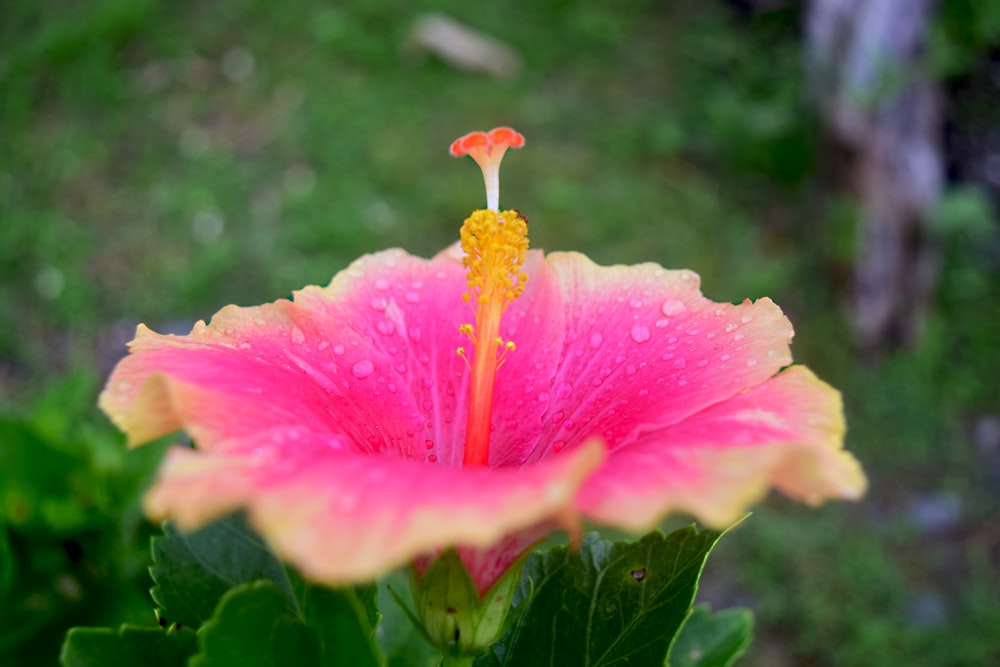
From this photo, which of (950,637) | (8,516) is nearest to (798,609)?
(950,637)

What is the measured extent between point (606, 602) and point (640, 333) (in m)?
0.27

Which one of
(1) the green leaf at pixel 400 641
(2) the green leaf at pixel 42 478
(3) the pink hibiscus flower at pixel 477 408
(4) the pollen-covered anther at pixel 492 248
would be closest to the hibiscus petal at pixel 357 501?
(3) the pink hibiscus flower at pixel 477 408

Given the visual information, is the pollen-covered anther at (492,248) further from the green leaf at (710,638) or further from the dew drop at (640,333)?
the green leaf at (710,638)

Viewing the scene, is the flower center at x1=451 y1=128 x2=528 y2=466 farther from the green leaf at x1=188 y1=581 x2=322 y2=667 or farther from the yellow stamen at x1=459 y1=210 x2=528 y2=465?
the green leaf at x1=188 y1=581 x2=322 y2=667

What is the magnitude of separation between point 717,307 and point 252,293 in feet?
8.26

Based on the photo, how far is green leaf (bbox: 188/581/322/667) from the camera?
0.74 metres

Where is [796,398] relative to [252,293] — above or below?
above

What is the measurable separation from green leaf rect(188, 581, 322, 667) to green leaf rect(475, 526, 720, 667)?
0.21 meters

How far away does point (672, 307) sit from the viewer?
97cm

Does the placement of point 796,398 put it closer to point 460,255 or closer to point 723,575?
point 460,255

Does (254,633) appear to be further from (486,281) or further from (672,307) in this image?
(672,307)

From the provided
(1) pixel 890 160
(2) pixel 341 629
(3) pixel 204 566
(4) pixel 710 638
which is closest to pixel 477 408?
(2) pixel 341 629

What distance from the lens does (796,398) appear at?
79 centimetres

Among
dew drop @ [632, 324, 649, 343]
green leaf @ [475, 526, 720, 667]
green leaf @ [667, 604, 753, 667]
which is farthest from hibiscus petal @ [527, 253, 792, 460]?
green leaf @ [667, 604, 753, 667]
